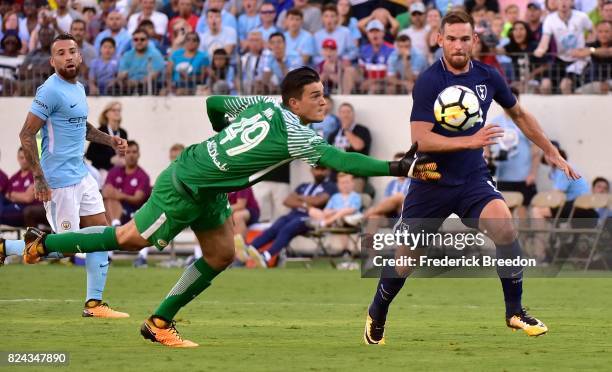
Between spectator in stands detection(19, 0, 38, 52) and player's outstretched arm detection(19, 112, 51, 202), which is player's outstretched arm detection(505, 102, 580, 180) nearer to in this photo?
player's outstretched arm detection(19, 112, 51, 202)

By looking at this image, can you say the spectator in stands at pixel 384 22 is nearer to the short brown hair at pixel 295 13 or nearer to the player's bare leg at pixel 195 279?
the short brown hair at pixel 295 13

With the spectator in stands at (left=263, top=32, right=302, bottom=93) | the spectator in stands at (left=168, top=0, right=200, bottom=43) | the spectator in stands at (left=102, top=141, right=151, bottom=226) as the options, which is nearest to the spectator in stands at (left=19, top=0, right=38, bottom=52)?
the spectator in stands at (left=168, top=0, right=200, bottom=43)

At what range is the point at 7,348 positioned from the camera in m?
9.91

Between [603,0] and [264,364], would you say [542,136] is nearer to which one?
[264,364]

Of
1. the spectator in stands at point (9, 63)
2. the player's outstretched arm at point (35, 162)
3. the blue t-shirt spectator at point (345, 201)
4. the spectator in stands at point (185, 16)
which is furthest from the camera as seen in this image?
the spectator in stands at point (185, 16)

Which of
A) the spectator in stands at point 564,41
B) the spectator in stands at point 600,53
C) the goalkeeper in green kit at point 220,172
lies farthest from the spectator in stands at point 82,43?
the goalkeeper in green kit at point 220,172

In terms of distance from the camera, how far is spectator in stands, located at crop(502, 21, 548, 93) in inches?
866

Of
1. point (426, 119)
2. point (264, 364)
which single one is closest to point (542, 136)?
point (426, 119)

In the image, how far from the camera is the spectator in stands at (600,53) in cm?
2144

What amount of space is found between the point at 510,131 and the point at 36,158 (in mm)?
10504

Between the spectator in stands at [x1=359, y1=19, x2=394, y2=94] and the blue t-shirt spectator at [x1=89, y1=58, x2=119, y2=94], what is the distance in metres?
4.50

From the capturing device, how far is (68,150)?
43.4 feet

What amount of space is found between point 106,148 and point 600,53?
28.3ft

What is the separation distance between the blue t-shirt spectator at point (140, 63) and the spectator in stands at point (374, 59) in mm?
3640
